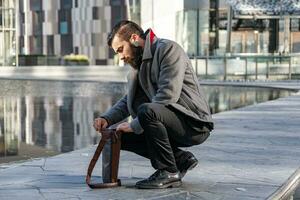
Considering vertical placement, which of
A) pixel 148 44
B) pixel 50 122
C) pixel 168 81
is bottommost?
pixel 50 122

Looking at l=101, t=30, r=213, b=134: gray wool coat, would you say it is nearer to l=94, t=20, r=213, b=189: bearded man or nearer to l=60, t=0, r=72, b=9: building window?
l=94, t=20, r=213, b=189: bearded man

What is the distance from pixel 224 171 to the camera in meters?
6.35

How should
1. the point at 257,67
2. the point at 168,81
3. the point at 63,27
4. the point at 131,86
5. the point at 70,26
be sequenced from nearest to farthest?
the point at 168,81, the point at 131,86, the point at 257,67, the point at 70,26, the point at 63,27

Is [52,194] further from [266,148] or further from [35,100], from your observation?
[35,100]

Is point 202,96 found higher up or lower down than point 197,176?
higher up

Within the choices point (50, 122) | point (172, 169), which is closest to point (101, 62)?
point (50, 122)

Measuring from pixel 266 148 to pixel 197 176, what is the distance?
2167 millimetres

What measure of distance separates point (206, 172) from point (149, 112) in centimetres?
159

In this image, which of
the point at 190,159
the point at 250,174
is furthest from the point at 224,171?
the point at 190,159

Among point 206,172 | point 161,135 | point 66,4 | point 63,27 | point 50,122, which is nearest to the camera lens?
point 161,135

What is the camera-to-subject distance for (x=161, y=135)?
5.00m

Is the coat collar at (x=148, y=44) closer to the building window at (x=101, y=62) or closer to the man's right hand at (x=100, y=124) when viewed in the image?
the man's right hand at (x=100, y=124)

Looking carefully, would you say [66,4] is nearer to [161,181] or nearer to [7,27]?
[7,27]

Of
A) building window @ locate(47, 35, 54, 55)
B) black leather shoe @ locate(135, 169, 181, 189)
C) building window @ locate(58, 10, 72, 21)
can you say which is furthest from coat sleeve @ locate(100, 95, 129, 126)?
building window @ locate(47, 35, 54, 55)
